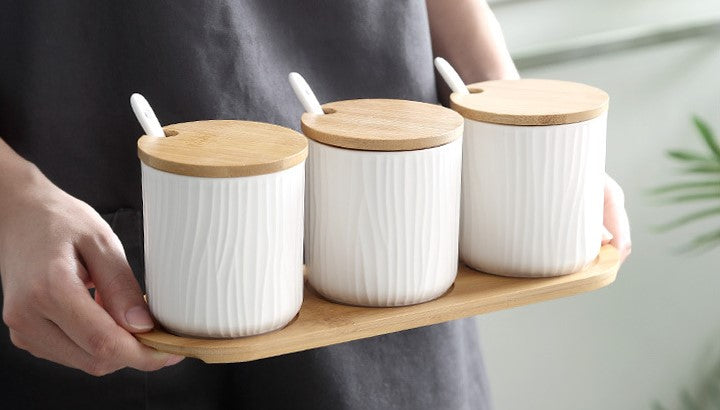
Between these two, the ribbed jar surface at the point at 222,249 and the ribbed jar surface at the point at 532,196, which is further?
the ribbed jar surface at the point at 532,196

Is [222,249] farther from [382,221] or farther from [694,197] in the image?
[694,197]

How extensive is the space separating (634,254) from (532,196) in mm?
1094

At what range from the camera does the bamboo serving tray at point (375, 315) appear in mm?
625

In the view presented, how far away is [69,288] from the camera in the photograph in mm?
636

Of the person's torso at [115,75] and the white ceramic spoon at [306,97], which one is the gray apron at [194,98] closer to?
the person's torso at [115,75]

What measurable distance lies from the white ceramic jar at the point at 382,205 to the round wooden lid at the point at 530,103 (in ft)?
0.09

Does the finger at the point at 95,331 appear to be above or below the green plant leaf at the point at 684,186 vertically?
above

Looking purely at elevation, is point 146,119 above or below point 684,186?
above

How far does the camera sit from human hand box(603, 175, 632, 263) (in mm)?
814

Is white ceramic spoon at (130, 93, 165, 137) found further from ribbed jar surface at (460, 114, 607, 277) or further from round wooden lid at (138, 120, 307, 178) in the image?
ribbed jar surface at (460, 114, 607, 277)

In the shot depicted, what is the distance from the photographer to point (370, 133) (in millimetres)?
656

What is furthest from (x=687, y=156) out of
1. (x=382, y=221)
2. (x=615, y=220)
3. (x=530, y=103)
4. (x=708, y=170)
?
(x=382, y=221)

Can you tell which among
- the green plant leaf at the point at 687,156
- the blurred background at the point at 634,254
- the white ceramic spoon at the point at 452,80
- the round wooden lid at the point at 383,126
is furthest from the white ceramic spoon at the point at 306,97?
the green plant leaf at the point at 687,156

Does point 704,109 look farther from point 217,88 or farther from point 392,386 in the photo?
point 217,88
